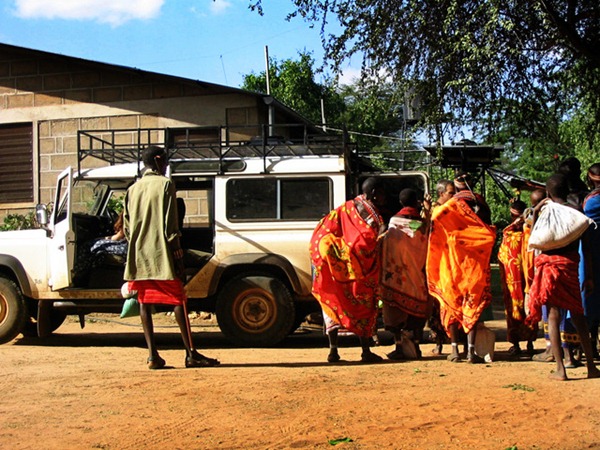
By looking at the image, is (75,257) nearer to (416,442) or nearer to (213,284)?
(213,284)

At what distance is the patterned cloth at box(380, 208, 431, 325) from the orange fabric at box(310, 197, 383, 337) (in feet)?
0.89

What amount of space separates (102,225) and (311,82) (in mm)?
21307

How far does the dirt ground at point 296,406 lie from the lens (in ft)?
15.4

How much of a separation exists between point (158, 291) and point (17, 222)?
28.6ft

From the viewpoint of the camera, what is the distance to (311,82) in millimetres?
30375

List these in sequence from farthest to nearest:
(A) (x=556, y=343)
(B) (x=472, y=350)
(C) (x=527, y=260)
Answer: (C) (x=527, y=260) → (B) (x=472, y=350) → (A) (x=556, y=343)

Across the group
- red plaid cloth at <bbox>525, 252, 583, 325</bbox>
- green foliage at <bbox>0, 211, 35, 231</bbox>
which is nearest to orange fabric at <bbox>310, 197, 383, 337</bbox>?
red plaid cloth at <bbox>525, 252, 583, 325</bbox>

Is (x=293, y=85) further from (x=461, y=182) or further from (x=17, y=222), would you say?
(x=461, y=182)

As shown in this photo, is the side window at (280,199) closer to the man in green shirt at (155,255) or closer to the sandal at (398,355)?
the sandal at (398,355)

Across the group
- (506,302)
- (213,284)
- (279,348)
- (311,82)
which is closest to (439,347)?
(506,302)

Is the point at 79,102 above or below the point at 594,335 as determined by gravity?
above

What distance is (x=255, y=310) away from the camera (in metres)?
9.23

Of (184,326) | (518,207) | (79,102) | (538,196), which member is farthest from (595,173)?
(79,102)

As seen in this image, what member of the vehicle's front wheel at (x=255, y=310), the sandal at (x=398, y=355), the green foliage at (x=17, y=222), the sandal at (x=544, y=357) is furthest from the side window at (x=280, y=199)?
the green foliage at (x=17, y=222)
